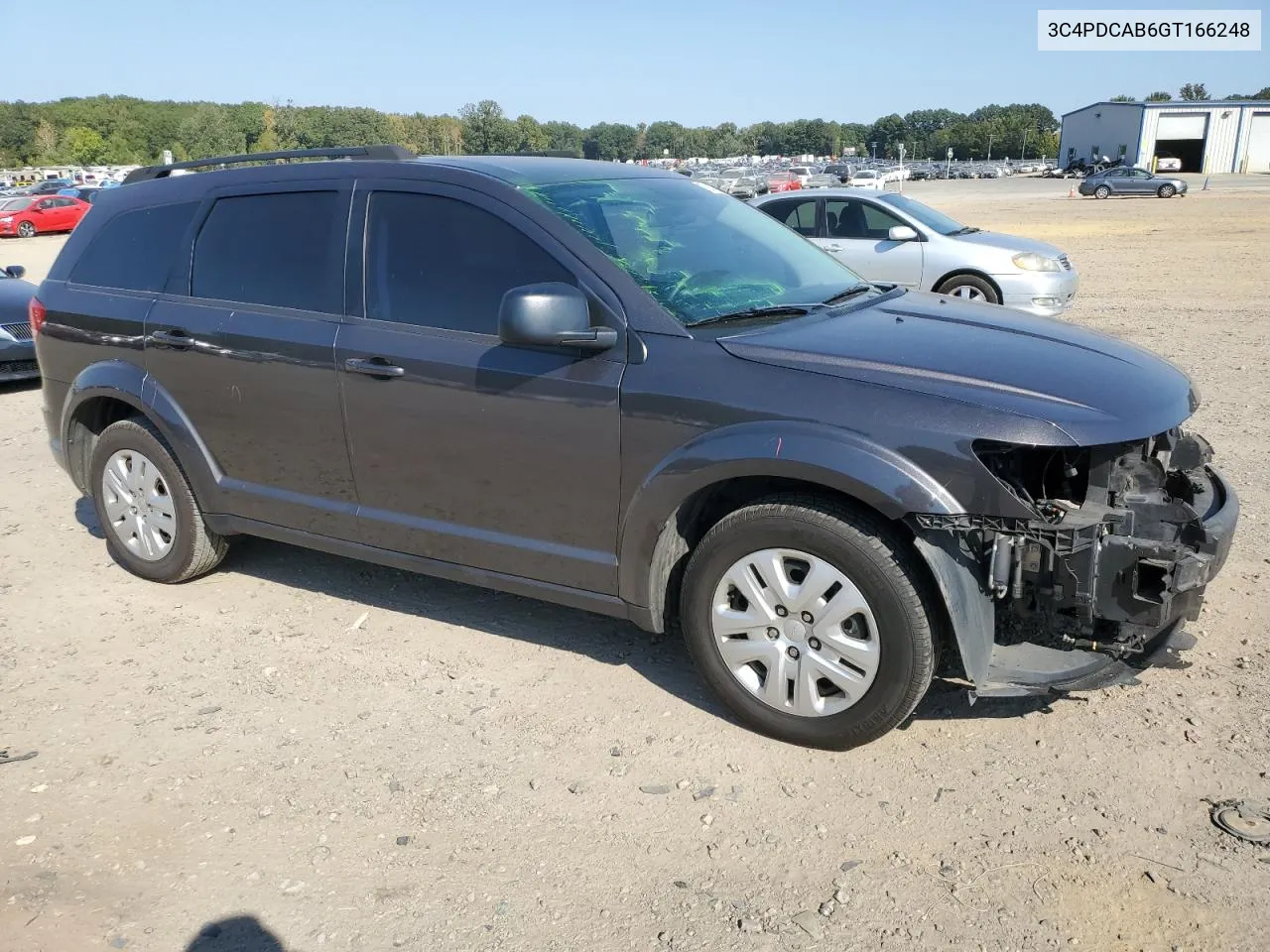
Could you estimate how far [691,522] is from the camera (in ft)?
11.9

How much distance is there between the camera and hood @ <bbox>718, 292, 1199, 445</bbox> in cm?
313

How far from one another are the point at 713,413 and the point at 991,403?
854mm

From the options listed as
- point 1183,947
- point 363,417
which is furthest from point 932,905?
point 363,417

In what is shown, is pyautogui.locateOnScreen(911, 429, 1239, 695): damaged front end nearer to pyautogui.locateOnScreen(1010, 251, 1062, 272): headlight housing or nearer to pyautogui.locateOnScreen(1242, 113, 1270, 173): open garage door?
pyautogui.locateOnScreen(1010, 251, 1062, 272): headlight housing

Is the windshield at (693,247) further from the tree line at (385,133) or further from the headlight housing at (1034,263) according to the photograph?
the tree line at (385,133)

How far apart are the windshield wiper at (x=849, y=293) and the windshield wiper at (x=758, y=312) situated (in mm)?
186

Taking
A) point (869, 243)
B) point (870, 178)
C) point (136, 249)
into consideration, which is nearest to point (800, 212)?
point (869, 243)

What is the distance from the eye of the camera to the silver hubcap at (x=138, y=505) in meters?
4.98

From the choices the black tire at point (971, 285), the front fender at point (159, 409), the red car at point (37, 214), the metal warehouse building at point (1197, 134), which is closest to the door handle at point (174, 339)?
A: the front fender at point (159, 409)

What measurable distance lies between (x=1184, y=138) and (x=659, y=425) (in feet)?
305

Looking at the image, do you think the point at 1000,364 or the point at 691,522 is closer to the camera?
the point at 1000,364

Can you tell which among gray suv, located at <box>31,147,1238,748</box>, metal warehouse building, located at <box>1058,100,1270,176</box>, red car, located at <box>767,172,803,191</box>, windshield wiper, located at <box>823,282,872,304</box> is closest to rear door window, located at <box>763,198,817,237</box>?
gray suv, located at <box>31,147,1238,748</box>

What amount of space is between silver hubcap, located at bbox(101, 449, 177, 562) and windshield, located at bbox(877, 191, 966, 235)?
911 centimetres

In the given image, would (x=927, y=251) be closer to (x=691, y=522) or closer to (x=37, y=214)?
(x=691, y=522)
